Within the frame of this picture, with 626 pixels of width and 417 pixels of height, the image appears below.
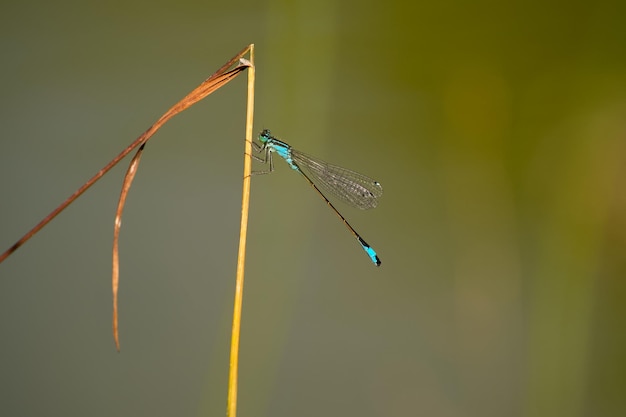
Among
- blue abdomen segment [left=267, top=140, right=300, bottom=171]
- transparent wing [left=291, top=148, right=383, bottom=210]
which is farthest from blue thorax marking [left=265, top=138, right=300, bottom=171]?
transparent wing [left=291, top=148, right=383, bottom=210]

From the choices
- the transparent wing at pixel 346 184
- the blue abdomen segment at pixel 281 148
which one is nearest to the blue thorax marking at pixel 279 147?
the blue abdomen segment at pixel 281 148

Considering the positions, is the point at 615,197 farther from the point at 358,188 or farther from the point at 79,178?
the point at 79,178

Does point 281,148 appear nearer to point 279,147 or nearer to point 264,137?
point 279,147

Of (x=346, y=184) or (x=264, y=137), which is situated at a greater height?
(x=264, y=137)

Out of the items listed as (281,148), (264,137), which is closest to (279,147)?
(281,148)

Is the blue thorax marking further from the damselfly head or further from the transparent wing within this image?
the transparent wing

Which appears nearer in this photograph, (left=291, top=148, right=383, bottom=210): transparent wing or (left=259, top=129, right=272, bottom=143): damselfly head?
(left=259, top=129, right=272, bottom=143): damselfly head

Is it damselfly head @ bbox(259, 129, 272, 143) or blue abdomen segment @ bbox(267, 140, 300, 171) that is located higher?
damselfly head @ bbox(259, 129, 272, 143)

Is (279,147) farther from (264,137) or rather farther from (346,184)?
(346,184)

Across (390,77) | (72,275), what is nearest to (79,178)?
(72,275)

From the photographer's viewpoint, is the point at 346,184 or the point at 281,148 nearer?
the point at 281,148
